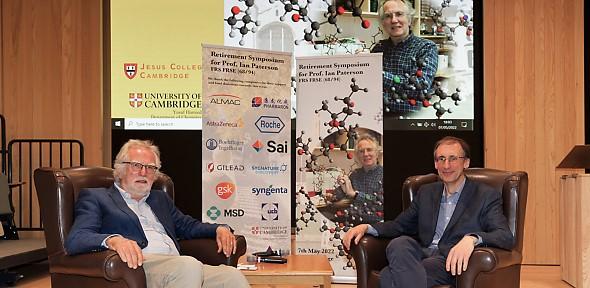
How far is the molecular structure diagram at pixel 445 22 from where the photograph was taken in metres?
7.26

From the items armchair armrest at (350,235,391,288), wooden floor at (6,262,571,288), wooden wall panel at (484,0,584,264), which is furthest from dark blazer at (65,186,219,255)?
wooden wall panel at (484,0,584,264)

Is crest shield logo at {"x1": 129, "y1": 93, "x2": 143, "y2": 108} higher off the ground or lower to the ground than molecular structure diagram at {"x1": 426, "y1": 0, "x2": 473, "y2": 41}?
lower

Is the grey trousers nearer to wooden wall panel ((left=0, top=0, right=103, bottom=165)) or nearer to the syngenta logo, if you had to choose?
the syngenta logo

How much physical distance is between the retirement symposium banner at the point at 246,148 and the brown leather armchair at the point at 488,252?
57.7 inches

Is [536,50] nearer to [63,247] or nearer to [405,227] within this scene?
[405,227]

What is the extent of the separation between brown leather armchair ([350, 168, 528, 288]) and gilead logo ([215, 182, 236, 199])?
5.25 feet

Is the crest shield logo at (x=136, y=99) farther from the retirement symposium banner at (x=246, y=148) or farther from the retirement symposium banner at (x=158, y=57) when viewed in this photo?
the retirement symposium banner at (x=246, y=148)

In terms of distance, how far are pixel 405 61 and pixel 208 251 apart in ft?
12.6

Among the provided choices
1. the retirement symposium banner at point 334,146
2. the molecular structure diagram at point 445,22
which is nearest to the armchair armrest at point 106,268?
the retirement symposium banner at point 334,146

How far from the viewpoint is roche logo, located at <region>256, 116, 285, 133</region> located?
5727 mm

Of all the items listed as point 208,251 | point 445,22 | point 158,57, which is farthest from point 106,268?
point 445,22

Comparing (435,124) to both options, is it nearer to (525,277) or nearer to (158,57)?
(525,277)

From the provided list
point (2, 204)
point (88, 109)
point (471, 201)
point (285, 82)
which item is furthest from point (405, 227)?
point (88, 109)

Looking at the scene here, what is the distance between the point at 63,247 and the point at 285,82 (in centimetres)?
268
